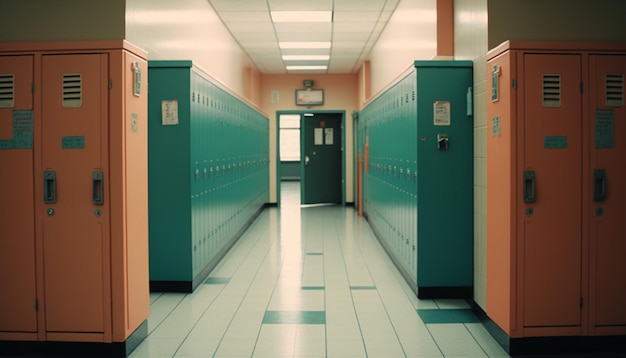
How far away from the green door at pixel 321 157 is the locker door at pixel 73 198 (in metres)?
9.24

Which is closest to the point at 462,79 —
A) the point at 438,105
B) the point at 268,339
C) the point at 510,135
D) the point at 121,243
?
the point at 438,105

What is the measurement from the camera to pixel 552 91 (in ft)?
10.3

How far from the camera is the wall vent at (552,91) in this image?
312cm

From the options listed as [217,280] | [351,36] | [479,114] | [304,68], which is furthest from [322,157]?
[479,114]

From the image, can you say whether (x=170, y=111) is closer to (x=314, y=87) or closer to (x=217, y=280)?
(x=217, y=280)

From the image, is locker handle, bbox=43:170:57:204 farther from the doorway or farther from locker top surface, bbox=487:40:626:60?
the doorway

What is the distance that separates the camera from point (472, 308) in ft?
13.4

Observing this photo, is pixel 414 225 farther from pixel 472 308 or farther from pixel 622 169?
pixel 622 169

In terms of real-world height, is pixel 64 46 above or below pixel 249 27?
below

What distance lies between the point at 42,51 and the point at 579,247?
3141 mm

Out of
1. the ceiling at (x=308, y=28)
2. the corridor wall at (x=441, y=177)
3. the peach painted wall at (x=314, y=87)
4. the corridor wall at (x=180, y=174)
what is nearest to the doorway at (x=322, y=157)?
the peach painted wall at (x=314, y=87)

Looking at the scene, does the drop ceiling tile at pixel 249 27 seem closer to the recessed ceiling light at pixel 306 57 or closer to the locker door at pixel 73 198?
the recessed ceiling light at pixel 306 57

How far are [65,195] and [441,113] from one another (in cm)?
264

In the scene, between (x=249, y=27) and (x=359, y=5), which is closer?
(x=359, y=5)
